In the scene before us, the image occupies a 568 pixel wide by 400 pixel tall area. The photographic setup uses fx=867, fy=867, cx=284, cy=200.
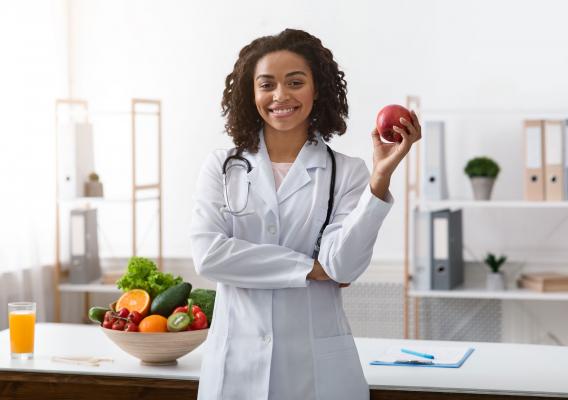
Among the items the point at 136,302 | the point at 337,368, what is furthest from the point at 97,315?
the point at 337,368

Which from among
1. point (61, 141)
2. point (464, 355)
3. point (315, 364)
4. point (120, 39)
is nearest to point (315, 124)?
point (315, 364)

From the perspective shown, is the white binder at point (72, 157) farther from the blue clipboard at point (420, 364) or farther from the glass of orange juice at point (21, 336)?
the blue clipboard at point (420, 364)

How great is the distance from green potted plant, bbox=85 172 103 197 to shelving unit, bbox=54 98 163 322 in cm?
4

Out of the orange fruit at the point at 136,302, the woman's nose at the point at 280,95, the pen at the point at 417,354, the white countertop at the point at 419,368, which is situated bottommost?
the white countertop at the point at 419,368

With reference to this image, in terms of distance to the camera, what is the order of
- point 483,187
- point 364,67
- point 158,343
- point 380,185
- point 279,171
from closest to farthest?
1. point 380,185
2. point 279,171
3. point 158,343
4. point 483,187
5. point 364,67

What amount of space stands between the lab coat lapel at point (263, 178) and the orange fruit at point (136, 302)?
1.80 ft

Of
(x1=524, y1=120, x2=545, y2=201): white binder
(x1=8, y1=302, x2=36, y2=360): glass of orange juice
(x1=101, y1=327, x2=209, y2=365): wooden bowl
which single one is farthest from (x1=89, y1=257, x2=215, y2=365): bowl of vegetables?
(x1=524, y1=120, x2=545, y2=201): white binder

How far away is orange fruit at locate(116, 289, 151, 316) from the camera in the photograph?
214 centimetres

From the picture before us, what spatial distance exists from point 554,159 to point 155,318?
2.12m

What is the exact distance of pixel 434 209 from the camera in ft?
12.8

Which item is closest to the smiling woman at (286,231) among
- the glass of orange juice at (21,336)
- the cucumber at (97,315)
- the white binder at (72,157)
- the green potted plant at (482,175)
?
the cucumber at (97,315)

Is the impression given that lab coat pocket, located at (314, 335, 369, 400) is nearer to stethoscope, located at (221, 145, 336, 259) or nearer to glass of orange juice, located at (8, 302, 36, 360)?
stethoscope, located at (221, 145, 336, 259)

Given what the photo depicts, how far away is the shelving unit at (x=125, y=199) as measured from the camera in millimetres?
3889

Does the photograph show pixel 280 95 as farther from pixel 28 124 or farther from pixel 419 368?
pixel 28 124
